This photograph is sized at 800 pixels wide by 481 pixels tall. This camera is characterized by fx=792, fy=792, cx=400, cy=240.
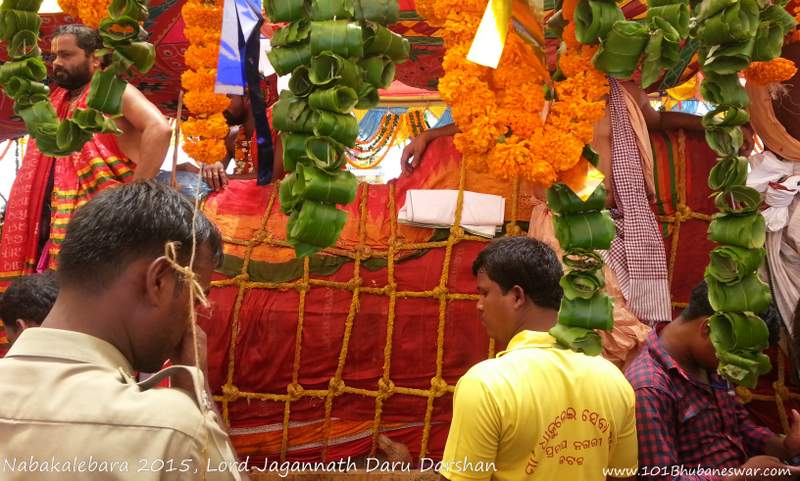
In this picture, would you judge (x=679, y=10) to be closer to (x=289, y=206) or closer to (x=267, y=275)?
(x=289, y=206)

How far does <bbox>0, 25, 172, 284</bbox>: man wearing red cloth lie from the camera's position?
3.19 m

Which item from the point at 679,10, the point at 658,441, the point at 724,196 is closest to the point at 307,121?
the point at 679,10

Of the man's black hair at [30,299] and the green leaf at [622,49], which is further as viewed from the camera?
the man's black hair at [30,299]

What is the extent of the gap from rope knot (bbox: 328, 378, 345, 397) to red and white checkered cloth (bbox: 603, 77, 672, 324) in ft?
4.13

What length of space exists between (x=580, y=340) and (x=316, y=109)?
2.44 ft

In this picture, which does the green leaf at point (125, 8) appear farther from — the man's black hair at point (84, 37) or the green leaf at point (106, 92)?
the man's black hair at point (84, 37)

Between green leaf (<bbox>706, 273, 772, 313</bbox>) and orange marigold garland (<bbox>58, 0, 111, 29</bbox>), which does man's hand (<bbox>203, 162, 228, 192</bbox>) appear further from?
green leaf (<bbox>706, 273, 772, 313</bbox>)

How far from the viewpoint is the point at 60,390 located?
1.13m

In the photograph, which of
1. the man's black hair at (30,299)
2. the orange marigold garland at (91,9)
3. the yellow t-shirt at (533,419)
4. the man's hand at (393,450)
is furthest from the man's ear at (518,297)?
the orange marigold garland at (91,9)

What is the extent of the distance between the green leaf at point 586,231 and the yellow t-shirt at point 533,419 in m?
0.36

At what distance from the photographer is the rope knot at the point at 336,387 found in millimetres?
3443

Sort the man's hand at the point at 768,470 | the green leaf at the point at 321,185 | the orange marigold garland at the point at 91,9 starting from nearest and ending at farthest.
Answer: the green leaf at the point at 321,185, the man's hand at the point at 768,470, the orange marigold garland at the point at 91,9

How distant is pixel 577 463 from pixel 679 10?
109 centimetres

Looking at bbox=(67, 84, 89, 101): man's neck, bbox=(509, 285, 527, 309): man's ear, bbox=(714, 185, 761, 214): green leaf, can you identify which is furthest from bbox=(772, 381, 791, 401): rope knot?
bbox=(67, 84, 89, 101): man's neck
